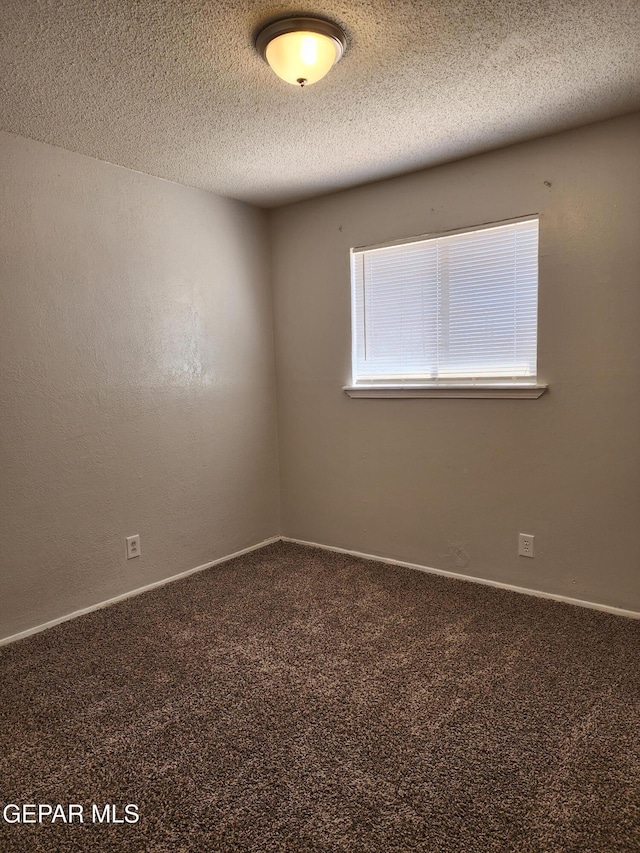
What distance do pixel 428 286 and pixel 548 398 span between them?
3.20 ft

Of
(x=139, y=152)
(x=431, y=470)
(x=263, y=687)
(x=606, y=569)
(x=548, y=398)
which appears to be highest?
(x=139, y=152)

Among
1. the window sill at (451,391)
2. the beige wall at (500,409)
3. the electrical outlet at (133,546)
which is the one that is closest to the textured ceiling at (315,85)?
the beige wall at (500,409)

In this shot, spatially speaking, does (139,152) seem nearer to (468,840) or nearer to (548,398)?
(548,398)

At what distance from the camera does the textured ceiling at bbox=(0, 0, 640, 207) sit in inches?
69.2

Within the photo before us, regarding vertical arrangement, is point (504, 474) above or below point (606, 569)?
above

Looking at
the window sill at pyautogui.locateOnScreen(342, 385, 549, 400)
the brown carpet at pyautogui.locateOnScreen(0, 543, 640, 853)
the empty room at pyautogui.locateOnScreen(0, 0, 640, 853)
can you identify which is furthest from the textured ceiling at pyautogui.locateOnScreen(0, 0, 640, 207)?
the brown carpet at pyautogui.locateOnScreen(0, 543, 640, 853)

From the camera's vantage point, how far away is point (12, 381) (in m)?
2.59

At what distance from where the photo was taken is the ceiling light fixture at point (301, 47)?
1.80 meters

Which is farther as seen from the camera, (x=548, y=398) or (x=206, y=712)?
(x=548, y=398)

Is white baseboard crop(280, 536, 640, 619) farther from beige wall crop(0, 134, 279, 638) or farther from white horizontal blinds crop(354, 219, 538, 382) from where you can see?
white horizontal blinds crop(354, 219, 538, 382)

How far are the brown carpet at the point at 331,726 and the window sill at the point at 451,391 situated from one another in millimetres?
1103

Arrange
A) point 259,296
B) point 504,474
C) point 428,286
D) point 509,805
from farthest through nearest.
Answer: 1. point 259,296
2. point 428,286
3. point 504,474
4. point 509,805

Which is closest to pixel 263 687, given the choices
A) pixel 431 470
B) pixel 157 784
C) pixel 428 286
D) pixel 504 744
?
pixel 157 784

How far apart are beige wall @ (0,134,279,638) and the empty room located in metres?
0.02
